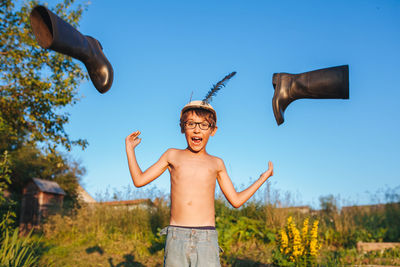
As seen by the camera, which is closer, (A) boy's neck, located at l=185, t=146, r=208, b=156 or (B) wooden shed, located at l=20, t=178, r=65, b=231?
(A) boy's neck, located at l=185, t=146, r=208, b=156

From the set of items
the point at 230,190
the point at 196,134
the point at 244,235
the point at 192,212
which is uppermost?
the point at 196,134

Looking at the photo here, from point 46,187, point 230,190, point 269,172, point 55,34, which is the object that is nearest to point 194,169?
point 230,190

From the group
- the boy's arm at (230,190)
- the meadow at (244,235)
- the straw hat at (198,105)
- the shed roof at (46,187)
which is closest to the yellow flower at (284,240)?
the meadow at (244,235)

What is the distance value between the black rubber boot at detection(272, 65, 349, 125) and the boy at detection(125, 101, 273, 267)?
53 centimetres

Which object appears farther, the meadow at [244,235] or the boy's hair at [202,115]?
the meadow at [244,235]

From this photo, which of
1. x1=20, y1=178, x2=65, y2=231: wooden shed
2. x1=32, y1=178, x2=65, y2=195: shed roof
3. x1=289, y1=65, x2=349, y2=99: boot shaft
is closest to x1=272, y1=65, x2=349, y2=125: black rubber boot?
x1=289, y1=65, x2=349, y2=99: boot shaft

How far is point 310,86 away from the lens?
102 inches

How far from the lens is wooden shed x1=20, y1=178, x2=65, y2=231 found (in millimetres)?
10452

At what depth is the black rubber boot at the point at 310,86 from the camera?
8.35ft

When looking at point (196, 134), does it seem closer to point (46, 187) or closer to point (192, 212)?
point (192, 212)

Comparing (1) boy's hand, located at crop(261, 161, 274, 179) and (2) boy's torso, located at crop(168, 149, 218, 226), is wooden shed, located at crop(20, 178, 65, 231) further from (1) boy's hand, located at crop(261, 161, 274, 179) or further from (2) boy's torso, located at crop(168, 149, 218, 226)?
(1) boy's hand, located at crop(261, 161, 274, 179)

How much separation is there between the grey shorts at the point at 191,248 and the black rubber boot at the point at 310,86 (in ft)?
3.41

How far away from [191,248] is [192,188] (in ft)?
1.32

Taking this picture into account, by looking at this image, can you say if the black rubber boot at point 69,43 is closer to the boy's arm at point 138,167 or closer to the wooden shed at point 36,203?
the boy's arm at point 138,167
